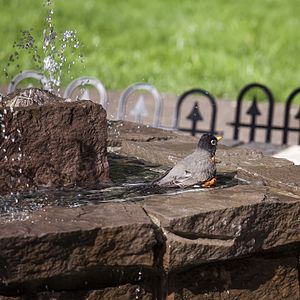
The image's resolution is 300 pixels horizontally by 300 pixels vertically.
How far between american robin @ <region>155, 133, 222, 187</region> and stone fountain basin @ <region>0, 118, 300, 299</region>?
88mm

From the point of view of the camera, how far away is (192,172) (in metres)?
4.07

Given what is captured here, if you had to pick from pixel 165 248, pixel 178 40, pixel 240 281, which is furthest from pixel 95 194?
pixel 178 40

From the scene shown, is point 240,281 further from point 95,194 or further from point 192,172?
point 95,194

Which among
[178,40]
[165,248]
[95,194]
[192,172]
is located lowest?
[165,248]

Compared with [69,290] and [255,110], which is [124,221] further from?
[255,110]

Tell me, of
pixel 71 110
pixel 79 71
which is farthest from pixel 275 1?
pixel 71 110

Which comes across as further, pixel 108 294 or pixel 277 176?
pixel 277 176

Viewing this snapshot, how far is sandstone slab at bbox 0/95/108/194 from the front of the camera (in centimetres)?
389

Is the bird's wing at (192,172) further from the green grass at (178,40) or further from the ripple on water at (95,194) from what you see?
the green grass at (178,40)

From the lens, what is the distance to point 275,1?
17.7m

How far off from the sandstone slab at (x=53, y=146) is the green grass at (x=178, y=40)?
269 inches

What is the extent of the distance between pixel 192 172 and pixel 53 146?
64 cm

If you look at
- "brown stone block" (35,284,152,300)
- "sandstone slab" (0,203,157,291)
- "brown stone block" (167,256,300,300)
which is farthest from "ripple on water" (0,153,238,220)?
"brown stone block" (167,256,300,300)

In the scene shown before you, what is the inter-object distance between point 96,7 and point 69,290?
1392cm
